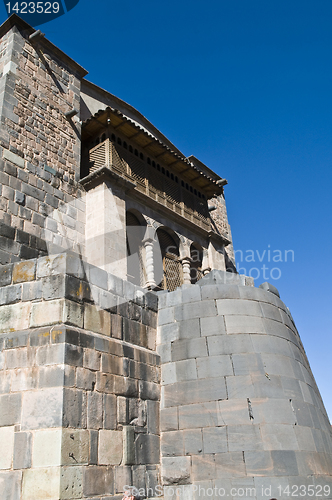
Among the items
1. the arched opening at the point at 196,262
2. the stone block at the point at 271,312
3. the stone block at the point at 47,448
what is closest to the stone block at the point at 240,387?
the stone block at the point at 271,312

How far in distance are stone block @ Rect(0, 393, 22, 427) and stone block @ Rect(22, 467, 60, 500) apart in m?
0.69

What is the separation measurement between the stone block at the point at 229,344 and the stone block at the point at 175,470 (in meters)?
1.75

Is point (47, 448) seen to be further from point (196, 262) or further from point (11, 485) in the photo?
point (196, 262)

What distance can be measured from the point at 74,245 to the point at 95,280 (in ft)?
16.1

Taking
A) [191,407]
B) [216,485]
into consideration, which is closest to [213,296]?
[191,407]

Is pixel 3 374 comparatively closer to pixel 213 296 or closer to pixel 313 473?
pixel 213 296

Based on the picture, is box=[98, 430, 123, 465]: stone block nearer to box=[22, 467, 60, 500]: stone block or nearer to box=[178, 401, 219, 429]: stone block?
box=[22, 467, 60, 500]: stone block

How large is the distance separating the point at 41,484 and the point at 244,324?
4.08 m

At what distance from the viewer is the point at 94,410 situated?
6.09 meters

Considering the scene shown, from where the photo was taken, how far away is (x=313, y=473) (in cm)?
662

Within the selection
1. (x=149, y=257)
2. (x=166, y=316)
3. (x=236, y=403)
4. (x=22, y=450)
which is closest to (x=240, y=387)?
(x=236, y=403)

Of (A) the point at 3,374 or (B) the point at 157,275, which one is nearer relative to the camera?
(A) the point at 3,374

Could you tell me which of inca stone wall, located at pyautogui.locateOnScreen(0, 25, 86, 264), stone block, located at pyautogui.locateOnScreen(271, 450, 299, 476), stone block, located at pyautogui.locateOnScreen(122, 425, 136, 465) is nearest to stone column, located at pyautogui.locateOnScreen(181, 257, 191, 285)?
inca stone wall, located at pyautogui.locateOnScreen(0, 25, 86, 264)

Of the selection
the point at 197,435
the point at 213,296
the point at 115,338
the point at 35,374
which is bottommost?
the point at 197,435
